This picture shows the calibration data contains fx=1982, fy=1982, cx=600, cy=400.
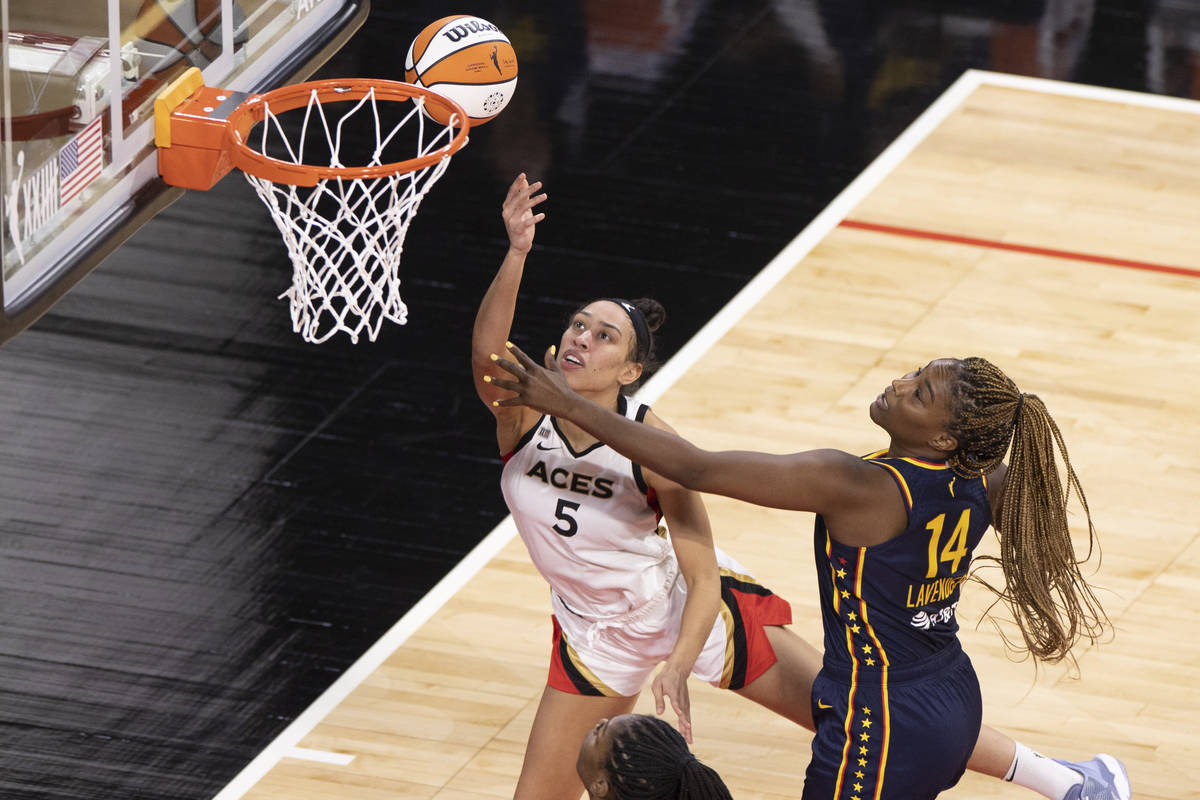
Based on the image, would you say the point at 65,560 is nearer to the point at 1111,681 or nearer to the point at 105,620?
the point at 105,620

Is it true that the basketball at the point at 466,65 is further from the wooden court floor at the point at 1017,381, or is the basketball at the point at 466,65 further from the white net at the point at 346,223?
the wooden court floor at the point at 1017,381

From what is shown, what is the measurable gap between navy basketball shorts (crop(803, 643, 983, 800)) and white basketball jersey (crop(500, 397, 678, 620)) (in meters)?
0.72

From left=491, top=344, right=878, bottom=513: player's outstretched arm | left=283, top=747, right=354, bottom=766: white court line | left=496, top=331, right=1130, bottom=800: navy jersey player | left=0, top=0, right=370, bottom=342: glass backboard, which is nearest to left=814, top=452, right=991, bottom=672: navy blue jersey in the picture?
left=496, top=331, right=1130, bottom=800: navy jersey player

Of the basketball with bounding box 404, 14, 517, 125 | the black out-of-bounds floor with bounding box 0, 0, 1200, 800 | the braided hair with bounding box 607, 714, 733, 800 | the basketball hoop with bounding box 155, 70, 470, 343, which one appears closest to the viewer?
the braided hair with bounding box 607, 714, 733, 800

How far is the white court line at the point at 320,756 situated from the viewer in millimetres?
5945

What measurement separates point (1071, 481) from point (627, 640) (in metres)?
1.19

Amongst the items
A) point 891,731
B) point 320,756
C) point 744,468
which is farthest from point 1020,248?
point 744,468

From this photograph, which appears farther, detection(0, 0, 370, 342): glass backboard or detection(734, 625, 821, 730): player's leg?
detection(734, 625, 821, 730): player's leg

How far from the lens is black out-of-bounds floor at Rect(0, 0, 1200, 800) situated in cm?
637

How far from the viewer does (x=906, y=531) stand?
14.1 feet

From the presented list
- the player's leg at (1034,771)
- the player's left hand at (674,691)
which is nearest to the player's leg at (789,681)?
the player's leg at (1034,771)

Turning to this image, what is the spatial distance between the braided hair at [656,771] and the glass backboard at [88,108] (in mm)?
1989

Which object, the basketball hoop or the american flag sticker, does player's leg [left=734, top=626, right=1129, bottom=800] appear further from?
the american flag sticker

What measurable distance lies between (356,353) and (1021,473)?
176 inches
